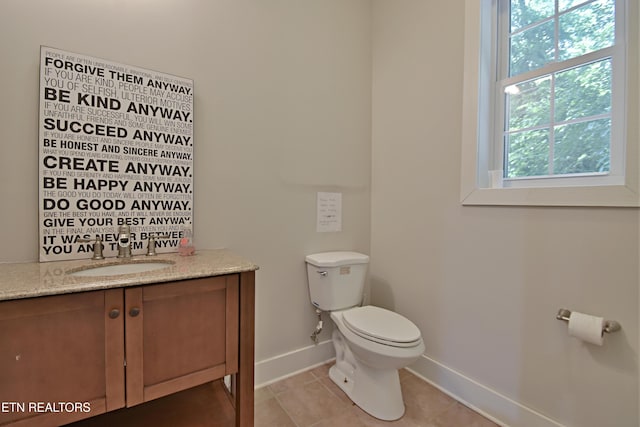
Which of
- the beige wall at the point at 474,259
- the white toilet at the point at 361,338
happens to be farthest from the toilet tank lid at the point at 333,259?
the beige wall at the point at 474,259

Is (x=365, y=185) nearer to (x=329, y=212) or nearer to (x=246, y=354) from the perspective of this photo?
(x=329, y=212)

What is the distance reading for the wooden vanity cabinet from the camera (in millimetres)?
831

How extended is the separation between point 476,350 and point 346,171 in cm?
131

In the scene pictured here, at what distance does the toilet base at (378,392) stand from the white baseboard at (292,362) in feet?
1.30

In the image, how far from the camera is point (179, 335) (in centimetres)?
105

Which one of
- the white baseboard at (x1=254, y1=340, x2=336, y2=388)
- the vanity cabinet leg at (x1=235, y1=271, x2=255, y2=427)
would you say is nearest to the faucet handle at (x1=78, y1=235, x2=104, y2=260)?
the vanity cabinet leg at (x1=235, y1=271, x2=255, y2=427)

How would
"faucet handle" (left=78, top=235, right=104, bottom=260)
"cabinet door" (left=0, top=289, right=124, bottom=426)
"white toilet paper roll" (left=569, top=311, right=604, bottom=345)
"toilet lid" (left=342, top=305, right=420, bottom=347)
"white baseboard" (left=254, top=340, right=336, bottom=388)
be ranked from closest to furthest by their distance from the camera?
1. "cabinet door" (left=0, top=289, right=124, bottom=426)
2. "white toilet paper roll" (left=569, top=311, right=604, bottom=345)
3. "faucet handle" (left=78, top=235, right=104, bottom=260)
4. "toilet lid" (left=342, top=305, right=420, bottom=347)
5. "white baseboard" (left=254, top=340, right=336, bottom=388)

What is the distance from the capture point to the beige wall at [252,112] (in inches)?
45.2

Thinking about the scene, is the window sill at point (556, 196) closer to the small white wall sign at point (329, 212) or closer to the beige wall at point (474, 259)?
the beige wall at point (474, 259)

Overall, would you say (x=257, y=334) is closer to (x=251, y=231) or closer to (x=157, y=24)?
(x=251, y=231)

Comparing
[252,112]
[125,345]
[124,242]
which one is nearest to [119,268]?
[124,242]

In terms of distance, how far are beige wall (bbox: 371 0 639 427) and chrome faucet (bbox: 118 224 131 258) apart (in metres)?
1.52

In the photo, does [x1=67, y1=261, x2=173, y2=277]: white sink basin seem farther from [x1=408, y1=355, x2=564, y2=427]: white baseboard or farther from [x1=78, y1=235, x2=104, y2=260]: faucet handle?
[x1=408, y1=355, x2=564, y2=427]: white baseboard

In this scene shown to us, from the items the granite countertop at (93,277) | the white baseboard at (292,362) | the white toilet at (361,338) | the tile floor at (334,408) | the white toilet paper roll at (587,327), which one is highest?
the granite countertop at (93,277)
